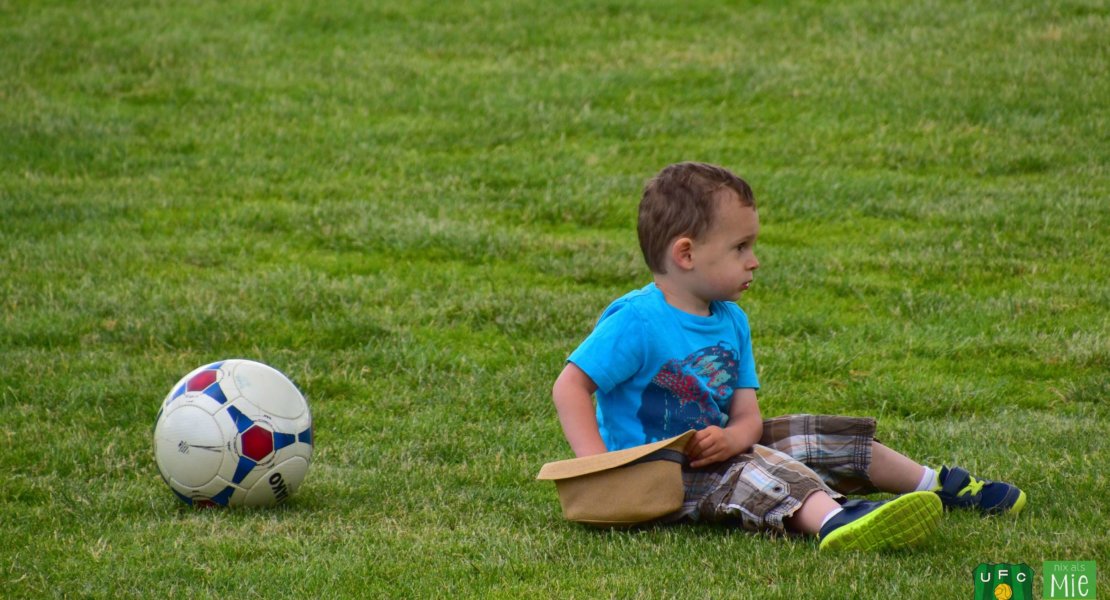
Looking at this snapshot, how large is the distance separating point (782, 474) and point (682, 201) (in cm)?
109

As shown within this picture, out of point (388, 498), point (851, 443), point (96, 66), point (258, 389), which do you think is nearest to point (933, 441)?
point (851, 443)

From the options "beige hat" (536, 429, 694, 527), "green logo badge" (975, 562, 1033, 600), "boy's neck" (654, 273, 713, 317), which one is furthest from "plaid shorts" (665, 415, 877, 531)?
"green logo badge" (975, 562, 1033, 600)

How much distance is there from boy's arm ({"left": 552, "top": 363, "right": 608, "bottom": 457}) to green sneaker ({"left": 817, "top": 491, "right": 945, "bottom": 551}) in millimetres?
934

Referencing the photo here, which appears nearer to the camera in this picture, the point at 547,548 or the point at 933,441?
the point at 547,548

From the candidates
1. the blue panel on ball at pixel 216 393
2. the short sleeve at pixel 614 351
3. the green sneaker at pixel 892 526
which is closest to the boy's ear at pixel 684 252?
the short sleeve at pixel 614 351

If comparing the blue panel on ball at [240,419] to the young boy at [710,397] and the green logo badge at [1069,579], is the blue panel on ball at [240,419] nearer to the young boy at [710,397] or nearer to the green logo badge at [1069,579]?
the young boy at [710,397]

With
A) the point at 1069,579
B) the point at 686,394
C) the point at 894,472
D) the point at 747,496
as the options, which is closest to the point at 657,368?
the point at 686,394

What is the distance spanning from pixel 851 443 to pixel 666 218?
3.78 feet

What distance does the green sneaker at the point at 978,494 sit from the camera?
5020 millimetres

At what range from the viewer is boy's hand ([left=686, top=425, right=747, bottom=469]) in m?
4.93

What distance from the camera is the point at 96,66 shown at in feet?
48.5

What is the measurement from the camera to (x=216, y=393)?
5.37m

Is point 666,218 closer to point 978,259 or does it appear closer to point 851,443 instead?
point 851,443

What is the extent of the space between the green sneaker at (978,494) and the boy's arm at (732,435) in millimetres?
740
